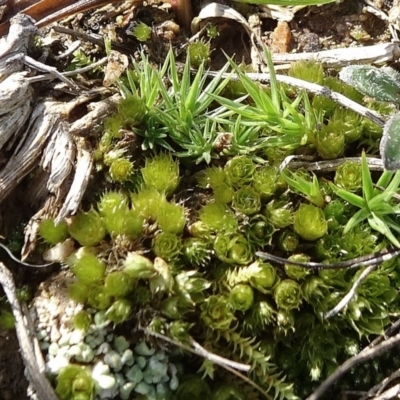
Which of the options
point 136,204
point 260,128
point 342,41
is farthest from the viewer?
point 342,41

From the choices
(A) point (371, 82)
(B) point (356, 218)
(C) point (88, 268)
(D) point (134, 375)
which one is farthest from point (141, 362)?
(A) point (371, 82)

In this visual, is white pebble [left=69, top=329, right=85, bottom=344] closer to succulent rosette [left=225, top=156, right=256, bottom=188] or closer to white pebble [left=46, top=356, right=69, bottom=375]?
white pebble [left=46, top=356, right=69, bottom=375]

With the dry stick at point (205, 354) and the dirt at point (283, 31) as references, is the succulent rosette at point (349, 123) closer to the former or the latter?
the dirt at point (283, 31)

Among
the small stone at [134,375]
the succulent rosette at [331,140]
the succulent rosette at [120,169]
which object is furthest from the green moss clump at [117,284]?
the succulent rosette at [331,140]

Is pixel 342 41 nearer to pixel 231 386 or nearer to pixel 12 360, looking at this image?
pixel 231 386

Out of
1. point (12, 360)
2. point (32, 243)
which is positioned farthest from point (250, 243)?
point (12, 360)

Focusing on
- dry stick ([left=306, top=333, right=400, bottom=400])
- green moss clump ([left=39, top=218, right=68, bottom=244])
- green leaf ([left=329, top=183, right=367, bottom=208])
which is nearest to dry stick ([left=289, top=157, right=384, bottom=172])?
green leaf ([left=329, top=183, right=367, bottom=208])
